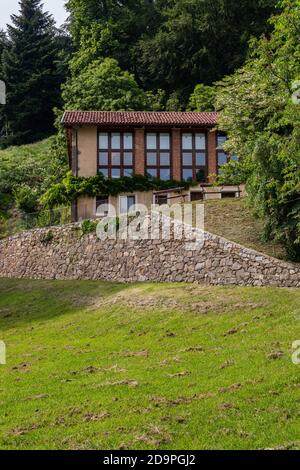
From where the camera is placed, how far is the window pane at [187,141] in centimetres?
3906

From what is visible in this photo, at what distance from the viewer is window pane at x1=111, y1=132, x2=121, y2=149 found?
3853cm

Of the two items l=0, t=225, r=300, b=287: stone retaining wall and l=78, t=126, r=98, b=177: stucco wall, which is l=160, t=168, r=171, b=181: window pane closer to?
l=78, t=126, r=98, b=177: stucco wall

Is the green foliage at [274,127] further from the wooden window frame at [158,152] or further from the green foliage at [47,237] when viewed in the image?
the wooden window frame at [158,152]

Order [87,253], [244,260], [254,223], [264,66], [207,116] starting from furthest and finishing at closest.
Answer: [207,116]
[87,253]
[254,223]
[264,66]
[244,260]

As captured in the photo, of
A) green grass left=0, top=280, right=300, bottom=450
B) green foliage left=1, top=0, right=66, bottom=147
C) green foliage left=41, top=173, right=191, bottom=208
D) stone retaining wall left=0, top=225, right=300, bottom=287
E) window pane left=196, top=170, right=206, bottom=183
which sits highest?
green foliage left=1, top=0, right=66, bottom=147

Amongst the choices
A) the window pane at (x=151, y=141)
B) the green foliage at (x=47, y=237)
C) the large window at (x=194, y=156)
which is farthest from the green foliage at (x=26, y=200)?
the green foliage at (x=47, y=237)

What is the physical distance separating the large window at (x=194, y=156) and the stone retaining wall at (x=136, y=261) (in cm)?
1164

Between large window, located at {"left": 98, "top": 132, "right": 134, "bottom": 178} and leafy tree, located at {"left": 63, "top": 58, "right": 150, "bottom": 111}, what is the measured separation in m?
11.2

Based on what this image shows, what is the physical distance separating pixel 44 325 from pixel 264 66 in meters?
12.4

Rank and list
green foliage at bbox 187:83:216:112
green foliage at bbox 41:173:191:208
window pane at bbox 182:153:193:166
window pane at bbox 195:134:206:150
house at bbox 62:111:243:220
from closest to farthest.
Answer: green foliage at bbox 41:173:191:208
house at bbox 62:111:243:220
window pane at bbox 182:153:193:166
window pane at bbox 195:134:206:150
green foliage at bbox 187:83:216:112

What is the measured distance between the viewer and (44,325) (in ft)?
64.5

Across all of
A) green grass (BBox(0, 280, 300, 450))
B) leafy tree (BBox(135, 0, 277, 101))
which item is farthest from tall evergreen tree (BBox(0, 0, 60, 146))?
green grass (BBox(0, 280, 300, 450))

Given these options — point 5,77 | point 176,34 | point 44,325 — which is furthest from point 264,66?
point 5,77

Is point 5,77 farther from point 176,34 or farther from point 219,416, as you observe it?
point 219,416
